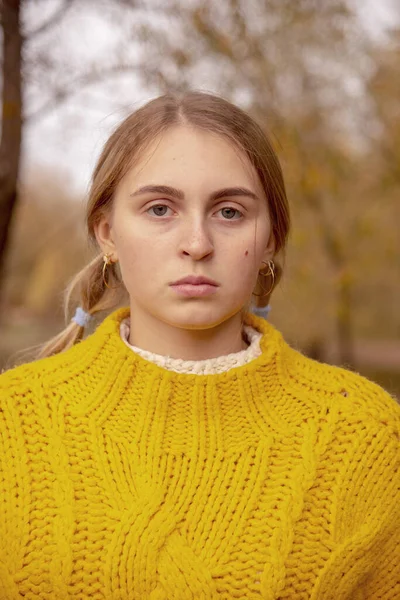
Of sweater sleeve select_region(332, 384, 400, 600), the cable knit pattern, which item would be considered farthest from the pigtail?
sweater sleeve select_region(332, 384, 400, 600)

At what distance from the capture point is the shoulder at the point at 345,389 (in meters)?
2.11

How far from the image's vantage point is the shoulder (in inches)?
83.1

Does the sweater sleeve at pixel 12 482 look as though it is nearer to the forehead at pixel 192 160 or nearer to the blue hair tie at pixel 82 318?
the blue hair tie at pixel 82 318

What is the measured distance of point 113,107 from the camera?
4.35m

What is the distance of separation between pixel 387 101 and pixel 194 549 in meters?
6.66

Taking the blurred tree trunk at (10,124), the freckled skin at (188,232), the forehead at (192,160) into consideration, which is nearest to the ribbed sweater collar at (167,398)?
the freckled skin at (188,232)

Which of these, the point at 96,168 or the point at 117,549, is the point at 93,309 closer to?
the point at 96,168

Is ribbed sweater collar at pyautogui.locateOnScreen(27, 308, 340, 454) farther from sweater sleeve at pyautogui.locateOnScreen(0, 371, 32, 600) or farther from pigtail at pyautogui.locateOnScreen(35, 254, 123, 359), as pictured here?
pigtail at pyautogui.locateOnScreen(35, 254, 123, 359)

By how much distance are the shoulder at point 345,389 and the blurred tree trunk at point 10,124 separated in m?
1.77

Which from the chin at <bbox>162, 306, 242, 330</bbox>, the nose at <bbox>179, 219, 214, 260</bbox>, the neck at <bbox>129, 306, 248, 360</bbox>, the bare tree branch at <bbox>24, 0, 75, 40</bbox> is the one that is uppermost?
the bare tree branch at <bbox>24, 0, 75, 40</bbox>

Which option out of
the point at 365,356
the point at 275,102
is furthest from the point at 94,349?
the point at 365,356

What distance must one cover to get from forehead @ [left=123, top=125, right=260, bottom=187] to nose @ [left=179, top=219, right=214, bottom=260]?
139mm

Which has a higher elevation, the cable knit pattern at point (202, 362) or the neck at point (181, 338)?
the neck at point (181, 338)

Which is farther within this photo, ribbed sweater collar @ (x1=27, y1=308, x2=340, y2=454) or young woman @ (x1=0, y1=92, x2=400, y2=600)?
ribbed sweater collar @ (x1=27, y1=308, x2=340, y2=454)
